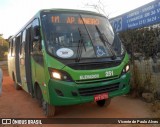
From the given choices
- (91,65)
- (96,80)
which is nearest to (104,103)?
(96,80)

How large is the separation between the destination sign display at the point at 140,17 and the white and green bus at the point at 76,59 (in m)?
1.84

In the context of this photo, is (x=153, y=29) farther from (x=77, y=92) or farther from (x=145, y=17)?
(x=77, y=92)

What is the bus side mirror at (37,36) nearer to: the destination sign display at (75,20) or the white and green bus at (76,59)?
the white and green bus at (76,59)

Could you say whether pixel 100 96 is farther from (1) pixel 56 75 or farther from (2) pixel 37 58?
(2) pixel 37 58

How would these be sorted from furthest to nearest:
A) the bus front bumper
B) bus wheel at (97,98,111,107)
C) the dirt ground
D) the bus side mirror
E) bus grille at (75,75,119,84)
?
bus wheel at (97,98,111,107) < the dirt ground < the bus side mirror < bus grille at (75,75,119,84) < the bus front bumper

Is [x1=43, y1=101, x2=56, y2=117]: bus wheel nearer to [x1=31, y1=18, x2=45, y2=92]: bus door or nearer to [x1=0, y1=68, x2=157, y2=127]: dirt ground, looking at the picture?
[x1=0, y1=68, x2=157, y2=127]: dirt ground

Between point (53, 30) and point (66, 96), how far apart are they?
64.8 inches

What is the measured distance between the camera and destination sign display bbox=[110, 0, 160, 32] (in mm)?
7613

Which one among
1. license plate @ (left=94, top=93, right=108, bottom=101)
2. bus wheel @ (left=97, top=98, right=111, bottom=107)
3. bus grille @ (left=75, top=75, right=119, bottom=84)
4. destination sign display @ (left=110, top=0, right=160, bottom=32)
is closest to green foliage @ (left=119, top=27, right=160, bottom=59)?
destination sign display @ (left=110, top=0, right=160, bottom=32)

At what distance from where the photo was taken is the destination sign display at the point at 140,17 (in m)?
7.61

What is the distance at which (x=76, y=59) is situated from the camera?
18.2 feet

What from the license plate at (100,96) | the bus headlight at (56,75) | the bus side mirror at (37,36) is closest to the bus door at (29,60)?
the bus side mirror at (37,36)

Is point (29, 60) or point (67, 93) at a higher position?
point (29, 60)

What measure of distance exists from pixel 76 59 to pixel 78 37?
69 centimetres
